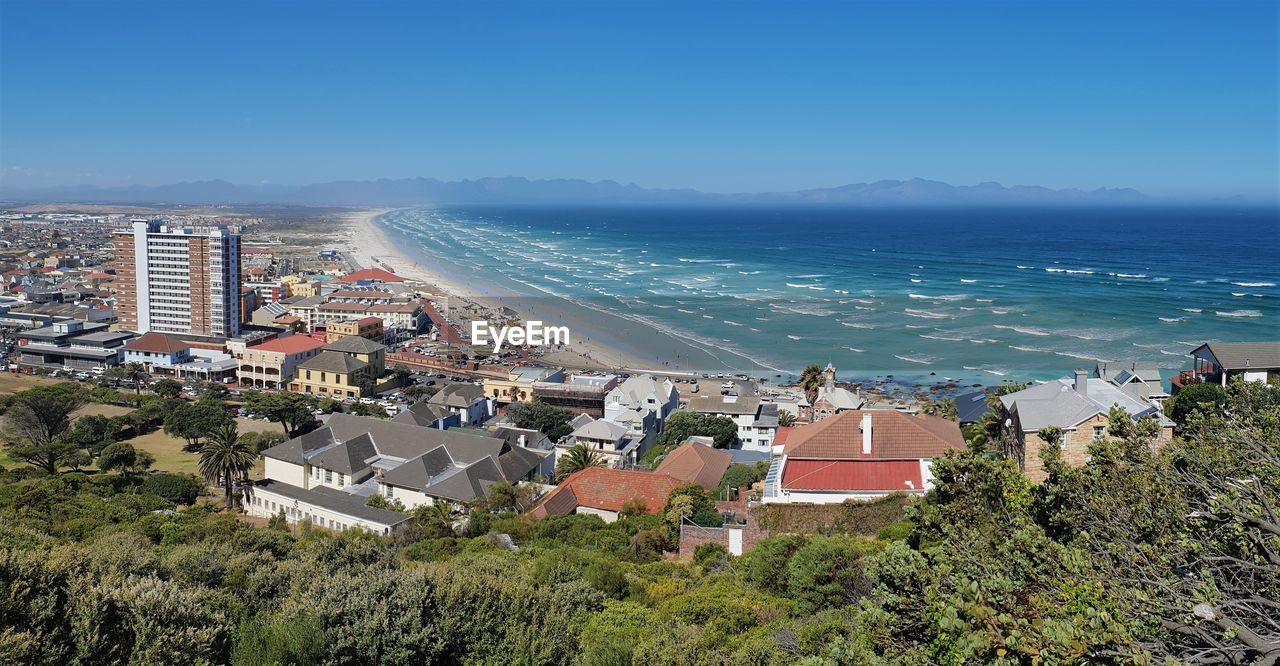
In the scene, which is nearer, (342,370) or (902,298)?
(342,370)

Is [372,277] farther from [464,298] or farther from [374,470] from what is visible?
[374,470]

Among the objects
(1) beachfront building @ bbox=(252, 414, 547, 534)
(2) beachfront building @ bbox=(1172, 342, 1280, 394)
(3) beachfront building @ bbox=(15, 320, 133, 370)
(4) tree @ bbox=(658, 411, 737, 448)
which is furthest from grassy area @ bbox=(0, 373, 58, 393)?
(2) beachfront building @ bbox=(1172, 342, 1280, 394)

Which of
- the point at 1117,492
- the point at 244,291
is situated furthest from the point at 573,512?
the point at 244,291

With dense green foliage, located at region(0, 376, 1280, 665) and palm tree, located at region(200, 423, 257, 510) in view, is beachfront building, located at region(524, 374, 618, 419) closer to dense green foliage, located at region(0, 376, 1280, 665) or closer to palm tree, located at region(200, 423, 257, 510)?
palm tree, located at region(200, 423, 257, 510)

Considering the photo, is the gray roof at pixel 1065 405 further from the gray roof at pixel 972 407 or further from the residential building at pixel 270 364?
the residential building at pixel 270 364

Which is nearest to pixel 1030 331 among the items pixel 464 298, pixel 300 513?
pixel 464 298

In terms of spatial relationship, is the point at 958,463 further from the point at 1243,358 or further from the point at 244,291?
the point at 244,291
